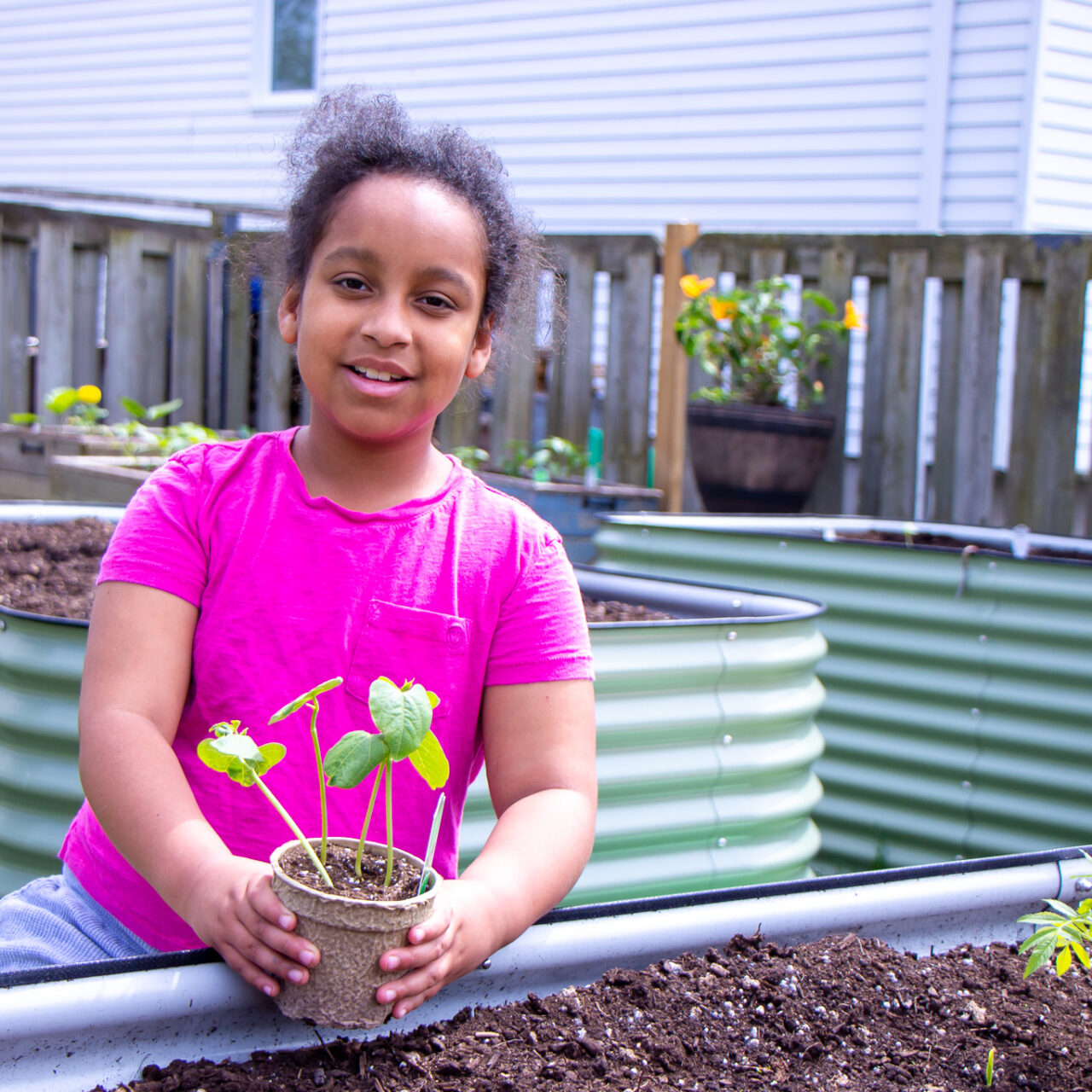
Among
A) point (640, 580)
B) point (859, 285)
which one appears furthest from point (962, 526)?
point (859, 285)

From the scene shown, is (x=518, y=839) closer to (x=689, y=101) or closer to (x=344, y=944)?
(x=344, y=944)

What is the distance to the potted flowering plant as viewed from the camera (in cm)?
496

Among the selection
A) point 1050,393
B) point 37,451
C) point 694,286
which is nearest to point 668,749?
point 694,286

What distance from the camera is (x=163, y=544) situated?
1398mm

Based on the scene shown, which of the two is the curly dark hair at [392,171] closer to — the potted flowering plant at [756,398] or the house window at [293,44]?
the potted flowering plant at [756,398]

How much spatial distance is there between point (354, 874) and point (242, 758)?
140 millimetres

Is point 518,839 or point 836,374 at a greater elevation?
point 836,374

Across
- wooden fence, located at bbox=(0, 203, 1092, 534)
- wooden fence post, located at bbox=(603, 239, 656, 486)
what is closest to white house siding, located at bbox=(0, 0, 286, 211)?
wooden fence, located at bbox=(0, 203, 1092, 534)

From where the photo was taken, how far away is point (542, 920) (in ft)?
3.91

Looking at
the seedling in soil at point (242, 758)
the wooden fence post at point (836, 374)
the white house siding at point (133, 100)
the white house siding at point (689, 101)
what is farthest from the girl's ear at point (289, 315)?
the white house siding at point (133, 100)

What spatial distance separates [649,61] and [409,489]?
8.19 m

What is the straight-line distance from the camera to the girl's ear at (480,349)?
1.64 meters

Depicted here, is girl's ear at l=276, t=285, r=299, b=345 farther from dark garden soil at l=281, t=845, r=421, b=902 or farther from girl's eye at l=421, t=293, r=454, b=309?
dark garden soil at l=281, t=845, r=421, b=902

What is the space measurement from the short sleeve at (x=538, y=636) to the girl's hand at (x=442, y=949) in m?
0.34
